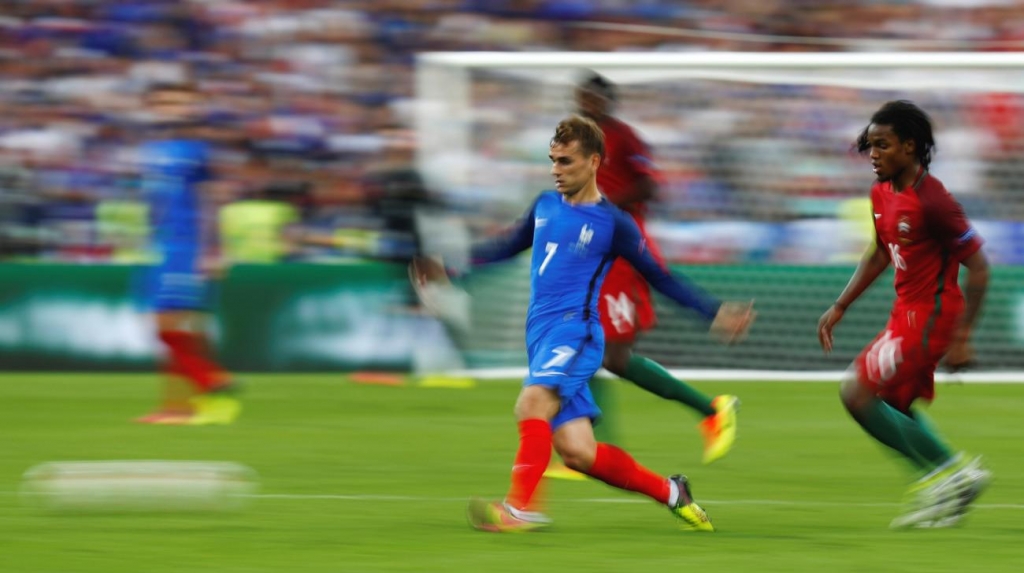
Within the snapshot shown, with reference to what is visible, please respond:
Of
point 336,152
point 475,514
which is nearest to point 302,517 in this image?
point 475,514

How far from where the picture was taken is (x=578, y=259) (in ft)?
21.6

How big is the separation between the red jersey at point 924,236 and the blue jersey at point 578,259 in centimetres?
82

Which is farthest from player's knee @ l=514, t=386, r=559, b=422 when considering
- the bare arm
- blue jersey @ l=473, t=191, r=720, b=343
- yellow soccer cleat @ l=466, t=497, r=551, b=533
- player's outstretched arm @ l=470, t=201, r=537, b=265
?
the bare arm

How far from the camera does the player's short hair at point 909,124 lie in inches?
266

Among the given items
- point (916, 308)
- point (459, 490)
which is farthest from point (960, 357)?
point (459, 490)

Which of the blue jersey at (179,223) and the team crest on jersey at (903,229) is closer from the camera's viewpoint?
the team crest on jersey at (903,229)

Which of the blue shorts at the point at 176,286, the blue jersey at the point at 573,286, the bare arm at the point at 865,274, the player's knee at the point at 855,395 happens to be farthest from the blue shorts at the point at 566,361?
the blue shorts at the point at 176,286

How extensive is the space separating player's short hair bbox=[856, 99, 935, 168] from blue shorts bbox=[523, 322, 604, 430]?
1304 millimetres

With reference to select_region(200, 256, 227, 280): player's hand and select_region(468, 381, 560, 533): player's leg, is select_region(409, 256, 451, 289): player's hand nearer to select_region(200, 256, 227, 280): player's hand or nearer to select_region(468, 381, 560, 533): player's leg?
select_region(468, 381, 560, 533): player's leg

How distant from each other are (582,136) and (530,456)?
116 cm

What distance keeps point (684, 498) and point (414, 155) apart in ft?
27.3

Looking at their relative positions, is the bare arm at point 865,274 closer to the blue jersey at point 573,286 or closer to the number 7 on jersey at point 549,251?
the blue jersey at point 573,286

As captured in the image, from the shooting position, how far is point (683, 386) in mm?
8930

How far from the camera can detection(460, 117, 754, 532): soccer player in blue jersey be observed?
6.55 m
